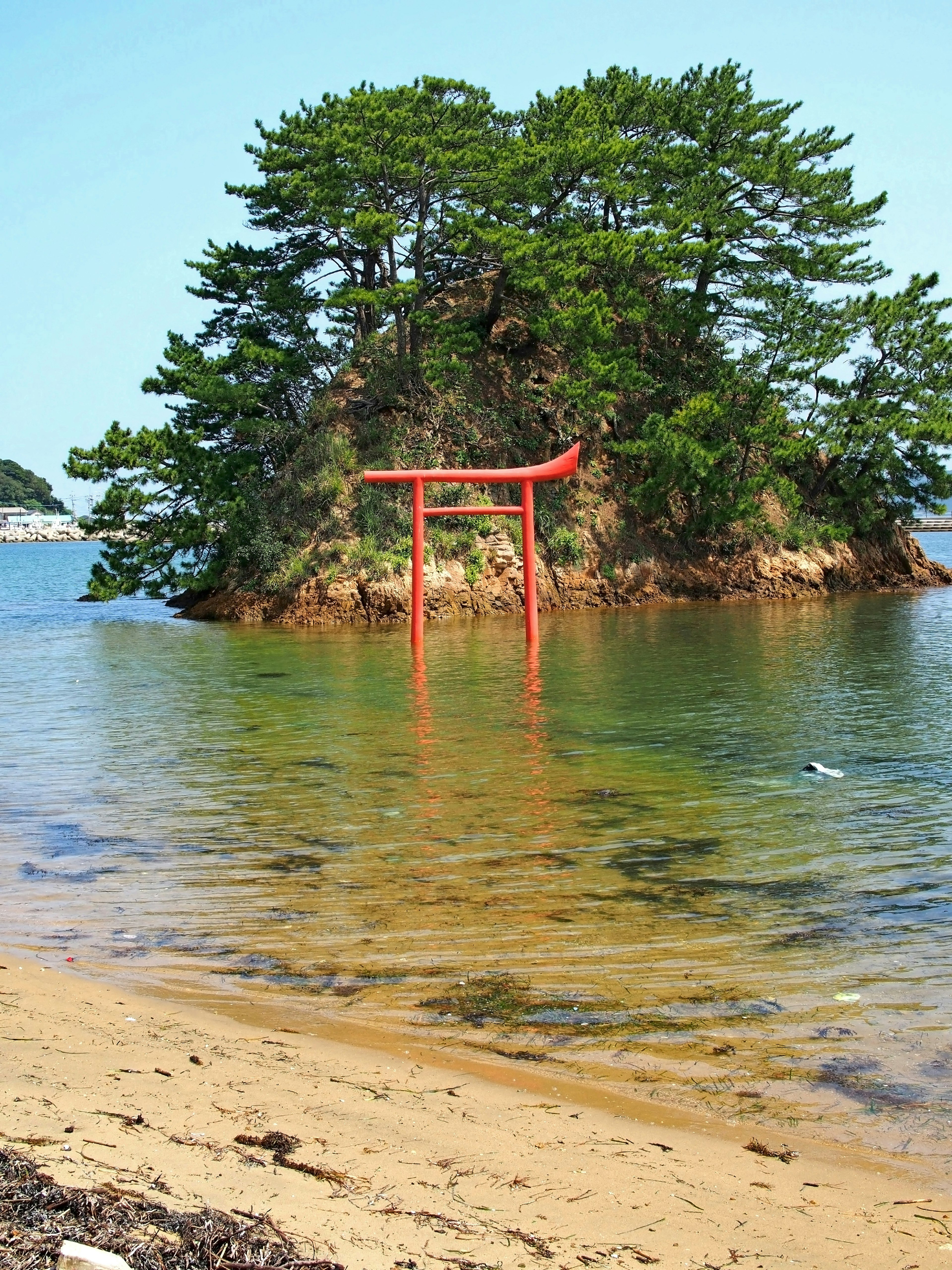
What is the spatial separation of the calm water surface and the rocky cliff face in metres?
10.4

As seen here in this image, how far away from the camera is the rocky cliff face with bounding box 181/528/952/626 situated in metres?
27.3

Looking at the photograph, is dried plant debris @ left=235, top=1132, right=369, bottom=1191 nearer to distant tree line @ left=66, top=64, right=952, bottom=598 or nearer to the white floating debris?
the white floating debris

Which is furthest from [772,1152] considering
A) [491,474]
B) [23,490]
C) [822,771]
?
[23,490]

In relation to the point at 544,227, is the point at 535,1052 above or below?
below

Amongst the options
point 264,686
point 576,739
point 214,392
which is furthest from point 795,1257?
Answer: point 214,392

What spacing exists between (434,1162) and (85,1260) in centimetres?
122

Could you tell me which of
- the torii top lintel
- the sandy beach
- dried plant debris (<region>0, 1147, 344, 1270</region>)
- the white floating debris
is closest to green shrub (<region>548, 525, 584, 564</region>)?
the torii top lintel

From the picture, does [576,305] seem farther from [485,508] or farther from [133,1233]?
[133,1233]

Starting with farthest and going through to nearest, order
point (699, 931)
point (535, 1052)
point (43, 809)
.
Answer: point (43, 809) < point (699, 931) < point (535, 1052)

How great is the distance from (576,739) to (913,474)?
2681 centimetres

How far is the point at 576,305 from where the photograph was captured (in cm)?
2973

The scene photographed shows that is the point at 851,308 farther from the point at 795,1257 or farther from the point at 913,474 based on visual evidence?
the point at 795,1257

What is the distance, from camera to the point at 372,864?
299 inches

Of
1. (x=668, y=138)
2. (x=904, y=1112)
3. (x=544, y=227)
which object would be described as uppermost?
(x=668, y=138)
